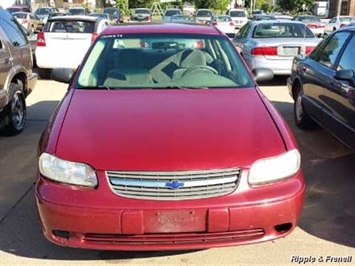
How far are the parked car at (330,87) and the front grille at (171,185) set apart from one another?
84.9 inches

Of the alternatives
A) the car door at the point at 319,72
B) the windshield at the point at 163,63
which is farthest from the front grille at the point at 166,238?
the car door at the point at 319,72

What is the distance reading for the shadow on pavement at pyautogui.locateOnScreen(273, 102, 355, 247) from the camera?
3.68m

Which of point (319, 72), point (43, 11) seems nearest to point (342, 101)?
point (319, 72)

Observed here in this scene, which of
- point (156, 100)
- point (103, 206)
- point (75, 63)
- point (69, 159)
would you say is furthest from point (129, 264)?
point (75, 63)

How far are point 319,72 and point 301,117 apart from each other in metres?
1.05

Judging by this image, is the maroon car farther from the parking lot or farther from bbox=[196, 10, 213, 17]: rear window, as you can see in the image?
bbox=[196, 10, 213, 17]: rear window

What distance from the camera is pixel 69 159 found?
115 inches

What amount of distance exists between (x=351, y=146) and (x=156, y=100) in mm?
2031

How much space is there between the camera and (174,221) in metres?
2.78

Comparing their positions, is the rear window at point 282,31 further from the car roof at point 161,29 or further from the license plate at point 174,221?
the license plate at point 174,221

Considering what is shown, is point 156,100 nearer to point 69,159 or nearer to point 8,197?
point 69,159

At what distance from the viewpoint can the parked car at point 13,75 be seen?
5.86 m

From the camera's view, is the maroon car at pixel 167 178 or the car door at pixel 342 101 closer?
the maroon car at pixel 167 178

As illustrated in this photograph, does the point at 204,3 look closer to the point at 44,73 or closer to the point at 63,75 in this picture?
the point at 44,73
